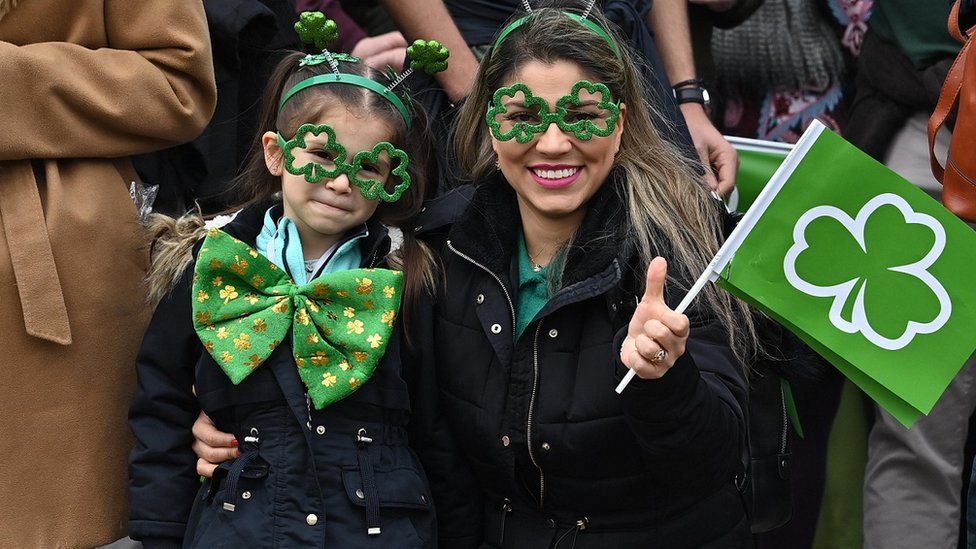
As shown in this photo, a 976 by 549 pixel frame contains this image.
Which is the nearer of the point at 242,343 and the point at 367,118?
the point at 242,343

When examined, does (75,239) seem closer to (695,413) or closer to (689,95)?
(695,413)

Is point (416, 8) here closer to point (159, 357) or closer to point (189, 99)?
point (189, 99)

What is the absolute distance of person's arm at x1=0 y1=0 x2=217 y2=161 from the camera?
3.34 meters

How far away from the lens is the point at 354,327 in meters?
3.27

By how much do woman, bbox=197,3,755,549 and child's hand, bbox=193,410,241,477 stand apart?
45 cm

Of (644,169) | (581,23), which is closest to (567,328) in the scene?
(644,169)

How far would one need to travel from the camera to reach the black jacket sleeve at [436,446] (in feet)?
11.2

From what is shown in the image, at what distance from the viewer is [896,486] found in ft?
14.3

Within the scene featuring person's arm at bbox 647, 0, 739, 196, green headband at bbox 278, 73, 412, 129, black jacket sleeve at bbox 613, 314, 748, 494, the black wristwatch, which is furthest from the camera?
the black wristwatch

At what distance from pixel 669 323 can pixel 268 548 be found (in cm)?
106

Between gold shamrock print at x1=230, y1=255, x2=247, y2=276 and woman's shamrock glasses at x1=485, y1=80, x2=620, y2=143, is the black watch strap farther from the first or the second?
gold shamrock print at x1=230, y1=255, x2=247, y2=276

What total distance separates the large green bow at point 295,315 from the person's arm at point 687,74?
53.7 inches

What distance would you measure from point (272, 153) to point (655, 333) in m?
1.23

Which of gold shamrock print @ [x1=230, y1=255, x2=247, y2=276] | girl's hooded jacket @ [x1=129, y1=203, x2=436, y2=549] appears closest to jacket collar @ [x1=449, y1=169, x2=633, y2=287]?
girl's hooded jacket @ [x1=129, y1=203, x2=436, y2=549]
